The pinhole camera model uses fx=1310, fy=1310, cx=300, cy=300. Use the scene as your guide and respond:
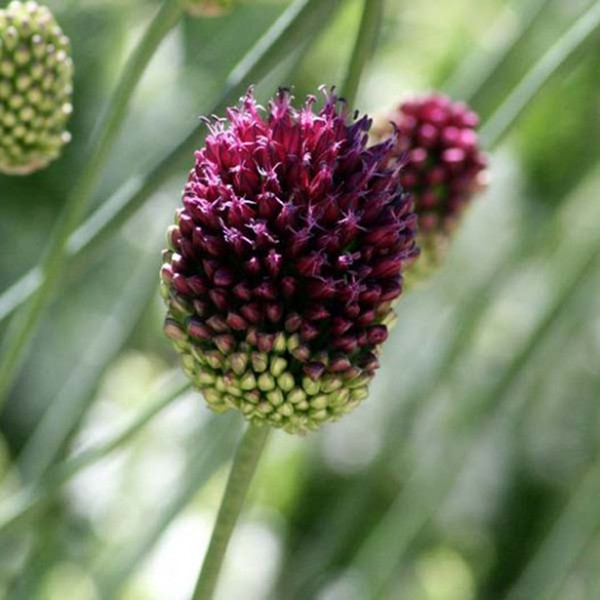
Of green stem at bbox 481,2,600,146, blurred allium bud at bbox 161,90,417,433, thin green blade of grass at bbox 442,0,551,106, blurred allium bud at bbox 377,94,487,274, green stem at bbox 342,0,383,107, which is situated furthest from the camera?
thin green blade of grass at bbox 442,0,551,106

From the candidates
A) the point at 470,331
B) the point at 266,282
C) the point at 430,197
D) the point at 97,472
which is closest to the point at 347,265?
the point at 266,282

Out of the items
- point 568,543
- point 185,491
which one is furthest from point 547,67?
point 568,543

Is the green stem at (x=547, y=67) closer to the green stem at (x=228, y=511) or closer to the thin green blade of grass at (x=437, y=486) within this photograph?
the green stem at (x=228, y=511)

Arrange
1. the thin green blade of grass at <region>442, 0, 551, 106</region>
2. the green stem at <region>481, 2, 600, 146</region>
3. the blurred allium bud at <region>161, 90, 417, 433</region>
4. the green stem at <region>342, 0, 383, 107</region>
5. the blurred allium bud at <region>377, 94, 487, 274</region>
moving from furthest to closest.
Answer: the thin green blade of grass at <region>442, 0, 551, 106</region> < the blurred allium bud at <region>377, 94, 487, 274</region> < the green stem at <region>481, 2, 600, 146</region> < the green stem at <region>342, 0, 383, 107</region> < the blurred allium bud at <region>161, 90, 417, 433</region>

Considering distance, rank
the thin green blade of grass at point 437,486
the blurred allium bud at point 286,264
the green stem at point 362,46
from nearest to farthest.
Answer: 1. the blurred allium bud at point 286,264
2. the green stem at point 362,46
3. the thin green blade of grass at point 437,486

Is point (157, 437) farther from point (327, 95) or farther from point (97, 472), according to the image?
point (327, 95)

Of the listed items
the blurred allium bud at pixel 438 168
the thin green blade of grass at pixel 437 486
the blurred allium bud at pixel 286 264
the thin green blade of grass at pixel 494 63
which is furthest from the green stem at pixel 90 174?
the thin green blade of grass at pixel 437 486

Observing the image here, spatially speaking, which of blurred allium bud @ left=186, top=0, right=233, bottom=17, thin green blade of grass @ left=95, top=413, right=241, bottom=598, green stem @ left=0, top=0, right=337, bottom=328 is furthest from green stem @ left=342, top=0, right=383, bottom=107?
thin green blade of grass @ left=95, top=413, right=241, bottom=598

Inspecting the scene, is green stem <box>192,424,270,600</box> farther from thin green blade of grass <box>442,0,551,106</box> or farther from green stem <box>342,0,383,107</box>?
thin green blade of grass <box>442,0,551,106</box>
